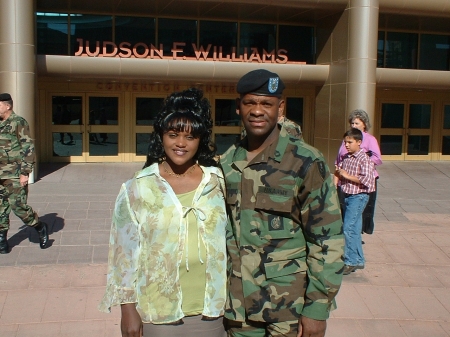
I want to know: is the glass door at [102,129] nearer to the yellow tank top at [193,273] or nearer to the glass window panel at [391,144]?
the glass window panel at [391,144]

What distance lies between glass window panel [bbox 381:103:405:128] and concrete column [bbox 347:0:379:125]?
3257 mm

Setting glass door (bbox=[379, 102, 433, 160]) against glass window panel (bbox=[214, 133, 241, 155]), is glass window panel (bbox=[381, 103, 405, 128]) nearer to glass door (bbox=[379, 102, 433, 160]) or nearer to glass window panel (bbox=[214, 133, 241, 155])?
glass door (bbox=[379, 102, 433, 160])

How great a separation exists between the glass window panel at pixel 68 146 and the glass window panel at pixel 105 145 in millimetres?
273

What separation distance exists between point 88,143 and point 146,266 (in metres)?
11.6

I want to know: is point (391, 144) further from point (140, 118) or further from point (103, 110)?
point (103, 110)

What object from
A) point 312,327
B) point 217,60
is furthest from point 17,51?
point 312,327

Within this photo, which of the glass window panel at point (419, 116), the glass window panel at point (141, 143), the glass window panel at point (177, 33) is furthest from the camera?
the glass window panel at point (419, 116)

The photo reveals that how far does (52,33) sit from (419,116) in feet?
34.0

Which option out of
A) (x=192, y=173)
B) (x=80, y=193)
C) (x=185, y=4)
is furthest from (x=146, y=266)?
(x=185, y=4)

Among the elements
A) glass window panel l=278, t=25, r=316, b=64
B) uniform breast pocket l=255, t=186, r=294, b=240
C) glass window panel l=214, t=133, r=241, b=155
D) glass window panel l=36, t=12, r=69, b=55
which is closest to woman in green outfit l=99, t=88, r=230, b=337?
uniform breast pocket l=255, t=186, r=294, b=240

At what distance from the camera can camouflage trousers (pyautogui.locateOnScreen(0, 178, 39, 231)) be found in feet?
20.4

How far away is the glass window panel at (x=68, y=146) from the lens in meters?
13.6

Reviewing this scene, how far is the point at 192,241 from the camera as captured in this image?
2613 millimetres

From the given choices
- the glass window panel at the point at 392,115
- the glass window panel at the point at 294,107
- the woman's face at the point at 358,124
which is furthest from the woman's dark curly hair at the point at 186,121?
the glass window panel at the point at 392,115
